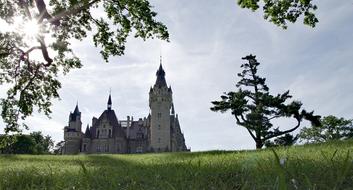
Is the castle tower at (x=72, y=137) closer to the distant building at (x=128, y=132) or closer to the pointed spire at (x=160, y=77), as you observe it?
the distant building at (x=128, y=132)

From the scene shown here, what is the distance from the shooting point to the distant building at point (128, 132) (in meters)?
112

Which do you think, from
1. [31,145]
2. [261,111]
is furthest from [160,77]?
[261,111]

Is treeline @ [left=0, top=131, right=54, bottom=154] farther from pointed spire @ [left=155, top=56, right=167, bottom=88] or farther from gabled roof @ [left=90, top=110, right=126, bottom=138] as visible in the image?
pointed spire @ [left=155, top=56, right=167, bottom=88]

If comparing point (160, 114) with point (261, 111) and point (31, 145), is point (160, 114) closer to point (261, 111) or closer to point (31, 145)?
point (31, 145)

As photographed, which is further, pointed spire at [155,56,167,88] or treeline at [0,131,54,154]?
pointed spire at [155,56,167,88]

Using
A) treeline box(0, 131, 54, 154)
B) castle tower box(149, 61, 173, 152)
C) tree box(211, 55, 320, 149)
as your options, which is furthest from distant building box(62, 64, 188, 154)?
tree box(211, 55, 320, 149)

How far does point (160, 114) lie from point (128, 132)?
14.5m

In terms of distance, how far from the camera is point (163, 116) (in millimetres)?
113812

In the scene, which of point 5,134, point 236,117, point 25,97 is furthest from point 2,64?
point 236,117

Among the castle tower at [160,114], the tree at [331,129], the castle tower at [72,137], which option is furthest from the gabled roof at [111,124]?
the tree at [331,129]

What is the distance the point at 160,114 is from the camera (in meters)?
114

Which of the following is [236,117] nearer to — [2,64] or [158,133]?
[2,64]

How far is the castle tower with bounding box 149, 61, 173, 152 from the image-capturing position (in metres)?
112

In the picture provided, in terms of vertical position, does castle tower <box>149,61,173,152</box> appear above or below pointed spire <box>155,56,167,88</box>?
below
